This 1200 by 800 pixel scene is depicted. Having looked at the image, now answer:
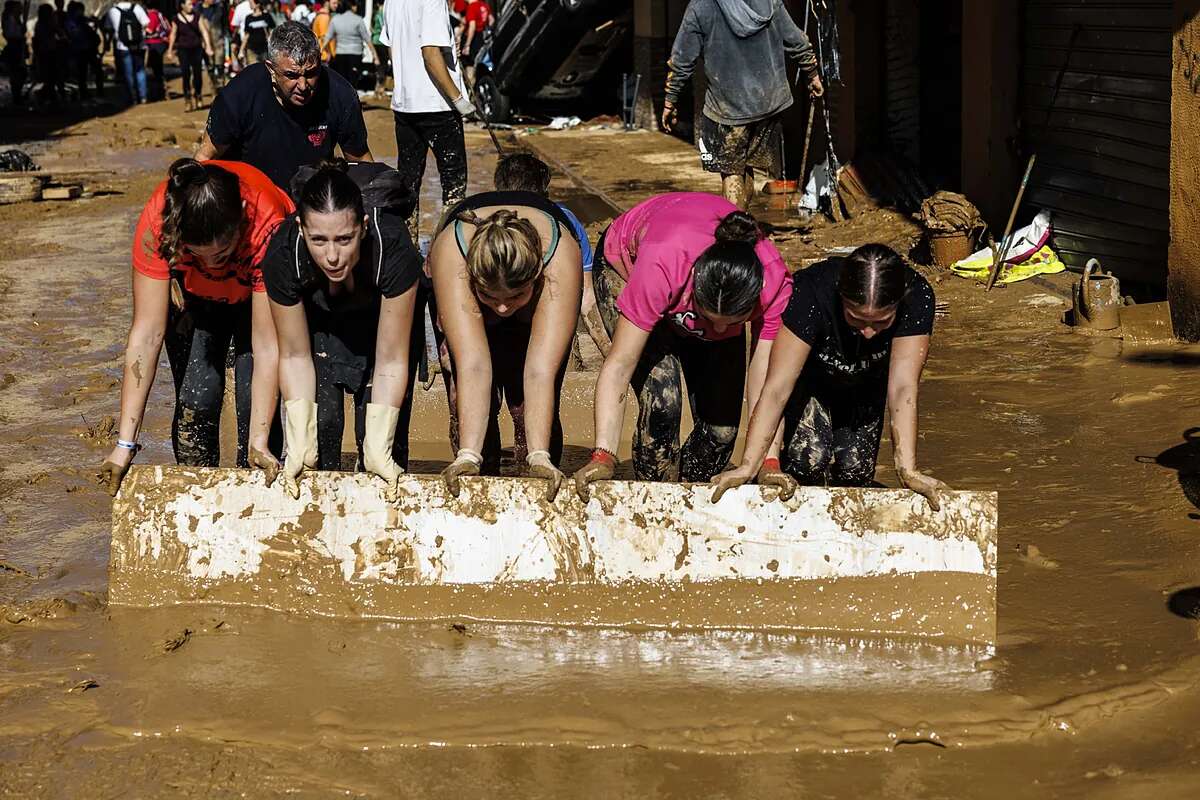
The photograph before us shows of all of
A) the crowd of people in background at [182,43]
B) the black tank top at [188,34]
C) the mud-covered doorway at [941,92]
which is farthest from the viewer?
the black tank top at [188,34]

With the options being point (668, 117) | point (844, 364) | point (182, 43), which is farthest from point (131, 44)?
point (844, 364)

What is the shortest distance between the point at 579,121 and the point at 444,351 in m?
14.1

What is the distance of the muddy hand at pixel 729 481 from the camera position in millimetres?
4184

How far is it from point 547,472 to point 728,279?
2.66 ft

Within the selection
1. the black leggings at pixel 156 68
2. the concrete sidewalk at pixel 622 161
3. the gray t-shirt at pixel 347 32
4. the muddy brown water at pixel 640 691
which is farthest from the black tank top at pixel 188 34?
the muddy brown water at pixel 640 691

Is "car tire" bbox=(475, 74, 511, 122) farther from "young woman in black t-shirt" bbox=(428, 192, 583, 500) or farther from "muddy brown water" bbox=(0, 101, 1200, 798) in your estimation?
"young woman in black t-shirt" bbox=(428, 192, 583, 500)

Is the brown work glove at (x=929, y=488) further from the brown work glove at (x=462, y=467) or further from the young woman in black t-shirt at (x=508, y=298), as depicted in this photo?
the brown work glove at (x=462, y=467)

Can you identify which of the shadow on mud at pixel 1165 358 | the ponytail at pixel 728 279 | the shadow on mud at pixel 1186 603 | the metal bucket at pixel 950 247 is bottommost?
the shadow on mud at pixel 1186 603

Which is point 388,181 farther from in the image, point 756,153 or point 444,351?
point 756,153

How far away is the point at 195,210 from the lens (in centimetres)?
395

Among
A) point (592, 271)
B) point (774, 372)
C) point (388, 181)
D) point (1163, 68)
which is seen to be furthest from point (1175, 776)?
point (1163, 68)

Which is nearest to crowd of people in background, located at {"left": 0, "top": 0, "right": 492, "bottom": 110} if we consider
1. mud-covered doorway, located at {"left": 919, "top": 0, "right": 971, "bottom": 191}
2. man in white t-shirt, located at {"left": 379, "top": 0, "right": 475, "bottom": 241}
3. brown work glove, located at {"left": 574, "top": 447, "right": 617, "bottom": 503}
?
mud-covered doorway, located at {"left": 919, "top": 0, "right": 971, "bottom": 191}

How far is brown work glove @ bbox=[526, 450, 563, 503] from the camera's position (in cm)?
424

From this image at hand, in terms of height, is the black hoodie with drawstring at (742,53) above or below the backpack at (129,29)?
below
